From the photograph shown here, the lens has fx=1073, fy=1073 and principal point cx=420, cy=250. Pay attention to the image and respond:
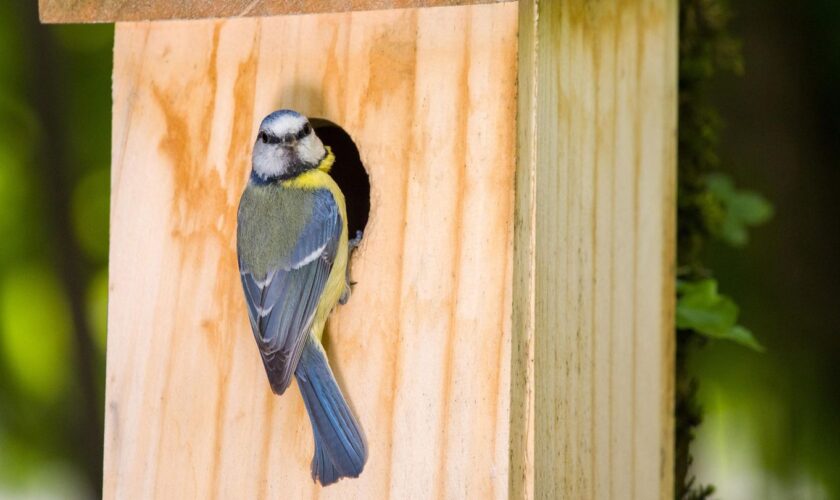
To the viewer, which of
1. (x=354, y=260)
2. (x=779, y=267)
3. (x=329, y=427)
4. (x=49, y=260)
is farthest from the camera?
(x=49, y=260)

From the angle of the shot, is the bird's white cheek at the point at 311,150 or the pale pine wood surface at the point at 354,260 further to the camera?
the bird's white cheek at the point at 311,150

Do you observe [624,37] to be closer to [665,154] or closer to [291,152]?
[665,154]

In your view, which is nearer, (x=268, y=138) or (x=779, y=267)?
(x=268, y=138)

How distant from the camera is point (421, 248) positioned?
6.20 ft

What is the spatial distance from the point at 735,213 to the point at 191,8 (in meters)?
1.48

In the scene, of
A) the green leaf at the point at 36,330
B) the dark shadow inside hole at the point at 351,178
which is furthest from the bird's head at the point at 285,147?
the green leaf at the point at 36,330

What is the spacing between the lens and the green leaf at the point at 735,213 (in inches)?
107

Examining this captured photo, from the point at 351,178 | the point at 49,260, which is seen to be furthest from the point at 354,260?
the point at 49,260

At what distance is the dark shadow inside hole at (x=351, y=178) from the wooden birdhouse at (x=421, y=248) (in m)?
0.11

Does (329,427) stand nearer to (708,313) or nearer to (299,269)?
(299,269)

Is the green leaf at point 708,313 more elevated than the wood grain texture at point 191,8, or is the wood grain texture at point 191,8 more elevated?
the wood grain texture at point 191,8

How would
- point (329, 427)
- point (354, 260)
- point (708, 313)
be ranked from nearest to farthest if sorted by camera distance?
point (329, 427) → point (354, 260) → point (708, 313)

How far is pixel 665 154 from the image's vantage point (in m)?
2.46

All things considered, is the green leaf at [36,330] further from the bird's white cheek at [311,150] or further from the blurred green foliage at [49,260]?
the bird's white cheek at [311,150]
